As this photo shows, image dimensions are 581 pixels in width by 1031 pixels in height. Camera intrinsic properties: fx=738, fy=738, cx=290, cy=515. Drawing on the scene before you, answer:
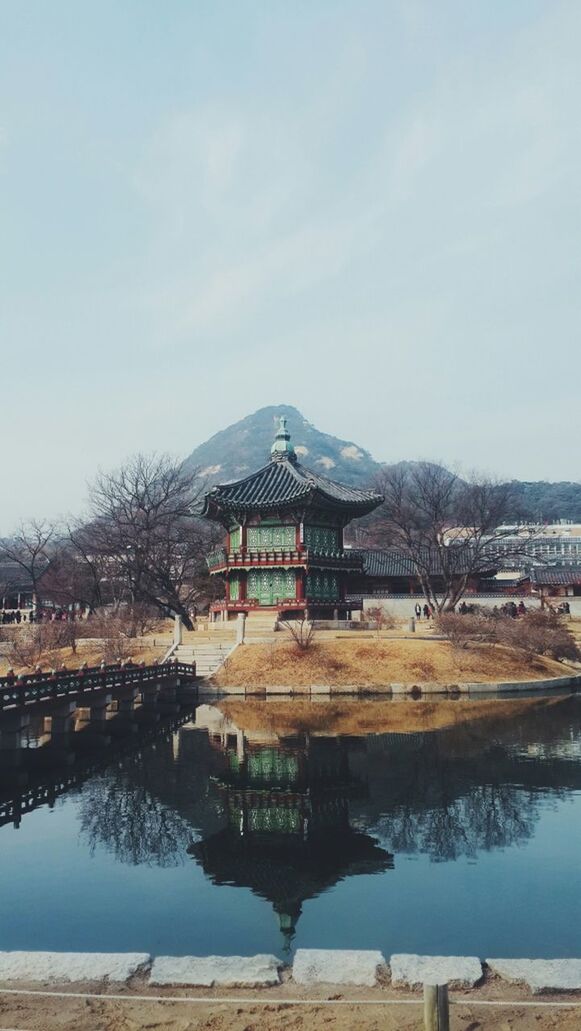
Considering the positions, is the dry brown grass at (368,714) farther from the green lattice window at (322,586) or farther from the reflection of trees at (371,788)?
the green lattice window at (322,586)

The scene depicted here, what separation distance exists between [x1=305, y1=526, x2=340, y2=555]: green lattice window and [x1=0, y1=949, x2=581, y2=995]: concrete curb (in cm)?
4538

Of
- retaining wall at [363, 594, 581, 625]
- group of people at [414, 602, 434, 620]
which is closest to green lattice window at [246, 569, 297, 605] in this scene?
retaining wall at [363, 594, 581, 625]

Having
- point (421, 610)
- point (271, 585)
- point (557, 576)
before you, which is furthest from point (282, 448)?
point (557, 576)

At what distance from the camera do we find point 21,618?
80.5m

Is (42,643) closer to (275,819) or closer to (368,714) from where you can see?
(368,714)

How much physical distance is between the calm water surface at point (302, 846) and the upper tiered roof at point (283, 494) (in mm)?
27347

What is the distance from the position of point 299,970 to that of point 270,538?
46518 millimetres

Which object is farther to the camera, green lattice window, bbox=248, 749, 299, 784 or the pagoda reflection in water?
green lattice window, bbox=248, 749, 299, 784

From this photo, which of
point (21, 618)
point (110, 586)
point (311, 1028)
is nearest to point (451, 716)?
point (311, 1028)

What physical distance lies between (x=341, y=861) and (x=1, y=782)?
492 inches

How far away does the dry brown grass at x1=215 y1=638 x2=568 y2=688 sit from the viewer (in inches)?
1594

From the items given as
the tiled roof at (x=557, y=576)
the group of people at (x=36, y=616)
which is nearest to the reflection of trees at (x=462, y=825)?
the group of people at (x=36, y=616)

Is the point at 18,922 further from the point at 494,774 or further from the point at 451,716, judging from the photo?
the point at 451,716

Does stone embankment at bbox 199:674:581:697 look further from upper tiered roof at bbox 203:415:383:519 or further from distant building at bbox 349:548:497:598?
distant building at bbox 349:548:497:598
